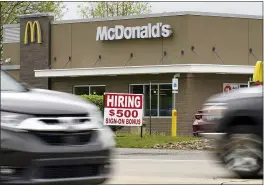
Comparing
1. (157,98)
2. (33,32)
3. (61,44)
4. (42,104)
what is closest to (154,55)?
(157,98)

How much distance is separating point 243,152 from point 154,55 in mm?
21386

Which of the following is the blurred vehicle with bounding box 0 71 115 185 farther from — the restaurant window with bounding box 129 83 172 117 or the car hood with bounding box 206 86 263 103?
the restaurant window with bounding box 129 83 172 117

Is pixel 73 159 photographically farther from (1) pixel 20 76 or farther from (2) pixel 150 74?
(1) pixel 20 76

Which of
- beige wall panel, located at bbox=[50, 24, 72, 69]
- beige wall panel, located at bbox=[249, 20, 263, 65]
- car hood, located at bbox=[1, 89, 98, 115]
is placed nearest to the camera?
car hood, located at bbox=[1, 89, 98, 115]

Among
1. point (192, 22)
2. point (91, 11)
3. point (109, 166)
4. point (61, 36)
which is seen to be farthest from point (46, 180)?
point (91, 11)

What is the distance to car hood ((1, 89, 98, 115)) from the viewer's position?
6.39 m

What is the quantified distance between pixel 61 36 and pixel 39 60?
176 cm

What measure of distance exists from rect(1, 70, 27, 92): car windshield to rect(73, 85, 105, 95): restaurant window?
24.4 metres

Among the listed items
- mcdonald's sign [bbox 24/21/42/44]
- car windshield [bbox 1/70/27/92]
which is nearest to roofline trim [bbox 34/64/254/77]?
mcdonald's sign [bbox 24/21/42/44]

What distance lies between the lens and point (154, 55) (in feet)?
99.2

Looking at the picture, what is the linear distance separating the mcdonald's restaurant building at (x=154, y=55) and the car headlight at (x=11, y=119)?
72.8 feet

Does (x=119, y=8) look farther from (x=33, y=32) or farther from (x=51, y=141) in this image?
(x=51, y=141)

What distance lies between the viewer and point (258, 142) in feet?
29.3

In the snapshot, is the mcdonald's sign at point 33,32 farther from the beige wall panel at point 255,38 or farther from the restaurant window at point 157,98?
the beige wall panel at point 255,38
